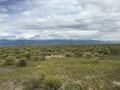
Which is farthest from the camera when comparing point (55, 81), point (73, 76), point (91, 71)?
point (91, 71)

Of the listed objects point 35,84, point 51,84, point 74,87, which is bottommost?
point 74,87

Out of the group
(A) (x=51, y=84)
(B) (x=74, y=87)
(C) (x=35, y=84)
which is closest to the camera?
(A) (x=51, y=84)

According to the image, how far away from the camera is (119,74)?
60.1 feet

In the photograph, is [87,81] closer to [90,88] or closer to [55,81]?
[90,88]

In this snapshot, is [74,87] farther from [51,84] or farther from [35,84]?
[35,84]

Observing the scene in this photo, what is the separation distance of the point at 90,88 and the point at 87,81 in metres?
1.76

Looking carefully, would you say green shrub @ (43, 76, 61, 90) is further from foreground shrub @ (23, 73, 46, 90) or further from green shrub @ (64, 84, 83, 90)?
foreground shrub @ (23, 73, 46, 90)

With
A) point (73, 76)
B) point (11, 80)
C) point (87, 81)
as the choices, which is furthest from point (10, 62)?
point (87, 81)

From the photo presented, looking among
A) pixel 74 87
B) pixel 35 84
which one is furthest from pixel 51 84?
pixel 74 87

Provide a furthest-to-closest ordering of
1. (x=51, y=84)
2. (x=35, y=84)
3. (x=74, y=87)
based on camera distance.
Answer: (x=35, y=84) < (x=74, y=87) < (x=51, y=84)

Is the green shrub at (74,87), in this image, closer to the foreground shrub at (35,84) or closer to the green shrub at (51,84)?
the green shrub at (51,84)

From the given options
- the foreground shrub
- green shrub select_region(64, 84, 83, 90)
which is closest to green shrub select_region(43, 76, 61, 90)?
green shrub select_region(64, 84, 83, 90)

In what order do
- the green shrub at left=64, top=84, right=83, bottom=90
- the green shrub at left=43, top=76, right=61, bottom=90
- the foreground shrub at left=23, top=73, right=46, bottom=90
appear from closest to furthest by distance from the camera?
the green shrub at left=43, top=76, right=61, bottom=90
the green shrub at left=64, top=84, right=83, bottom=90
the foreground shrub at left=23, top=73, right=46, bottom=90

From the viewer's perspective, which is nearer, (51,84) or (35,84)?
(51,84)
